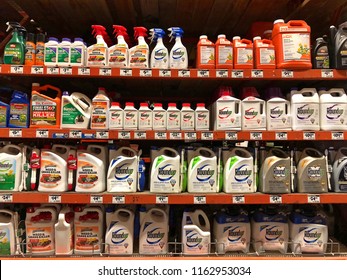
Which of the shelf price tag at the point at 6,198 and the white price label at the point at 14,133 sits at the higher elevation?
the white price label at the point at 14,133

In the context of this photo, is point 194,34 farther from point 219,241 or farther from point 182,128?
point 219,241

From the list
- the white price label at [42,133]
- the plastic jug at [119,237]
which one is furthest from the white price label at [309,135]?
the white price label at [42,133]

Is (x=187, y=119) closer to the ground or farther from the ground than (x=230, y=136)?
farther from the ground

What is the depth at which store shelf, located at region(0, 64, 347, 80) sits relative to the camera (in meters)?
2.05

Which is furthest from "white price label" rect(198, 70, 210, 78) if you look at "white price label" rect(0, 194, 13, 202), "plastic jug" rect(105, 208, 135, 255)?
"white price label" rect(0, 194, 13, 202)

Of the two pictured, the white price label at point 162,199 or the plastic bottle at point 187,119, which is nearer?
the white price label at point 162,199

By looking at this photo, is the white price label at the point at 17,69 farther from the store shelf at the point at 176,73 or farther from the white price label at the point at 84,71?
the white price label at the point at 84,71

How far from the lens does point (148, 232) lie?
2.12 metres

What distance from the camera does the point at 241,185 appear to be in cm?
210

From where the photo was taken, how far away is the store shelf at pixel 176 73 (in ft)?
6.73

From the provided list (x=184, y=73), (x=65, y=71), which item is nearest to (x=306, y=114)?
(x=184, y=73)

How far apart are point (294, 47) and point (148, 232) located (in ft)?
5.91

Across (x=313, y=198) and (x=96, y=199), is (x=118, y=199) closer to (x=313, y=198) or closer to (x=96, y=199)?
(x=96, y=199)
